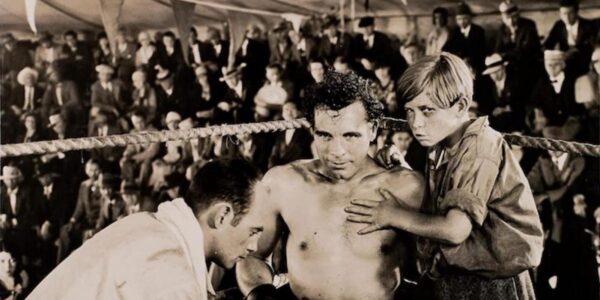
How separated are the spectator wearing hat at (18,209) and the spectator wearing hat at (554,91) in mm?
2839

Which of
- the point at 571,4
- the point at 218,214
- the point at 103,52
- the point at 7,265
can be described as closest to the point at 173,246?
the point at 218,214

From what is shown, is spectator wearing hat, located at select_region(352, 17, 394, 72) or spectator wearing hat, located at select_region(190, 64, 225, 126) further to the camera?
spectator wearing hat, located at select_region(190, 64, 225, 126)

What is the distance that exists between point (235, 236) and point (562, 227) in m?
2.73

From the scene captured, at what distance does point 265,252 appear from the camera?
2.22m

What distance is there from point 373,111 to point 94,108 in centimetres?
257

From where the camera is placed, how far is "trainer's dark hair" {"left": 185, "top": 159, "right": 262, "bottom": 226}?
167 centimetres

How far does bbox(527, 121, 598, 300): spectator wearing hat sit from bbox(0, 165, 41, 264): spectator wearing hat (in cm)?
275

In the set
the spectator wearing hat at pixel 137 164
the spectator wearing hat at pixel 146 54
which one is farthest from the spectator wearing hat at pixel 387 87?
the spectator wearing hat at pixel 137 164

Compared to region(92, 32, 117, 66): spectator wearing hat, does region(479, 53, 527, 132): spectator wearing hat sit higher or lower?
lower

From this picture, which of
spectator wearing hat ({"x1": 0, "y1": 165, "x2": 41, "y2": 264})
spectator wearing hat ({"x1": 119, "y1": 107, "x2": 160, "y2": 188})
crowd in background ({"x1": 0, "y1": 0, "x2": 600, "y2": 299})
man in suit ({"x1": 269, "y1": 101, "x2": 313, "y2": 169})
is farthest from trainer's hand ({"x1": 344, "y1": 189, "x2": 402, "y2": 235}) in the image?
spectator wearing hat ({"x1": 119, "y1": 107, "x2": 160, "y2": 188})

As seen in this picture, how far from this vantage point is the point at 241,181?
1.70 m

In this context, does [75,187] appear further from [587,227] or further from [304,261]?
[587,227]

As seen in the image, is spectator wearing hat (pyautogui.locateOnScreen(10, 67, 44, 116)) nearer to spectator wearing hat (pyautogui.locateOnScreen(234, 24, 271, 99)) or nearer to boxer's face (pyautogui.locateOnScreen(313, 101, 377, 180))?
spectator wearing hat (pyautogui.locateOnScreen(234, 24, 271, 99))

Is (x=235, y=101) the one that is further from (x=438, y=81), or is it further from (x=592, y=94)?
(x=438, y=81)
